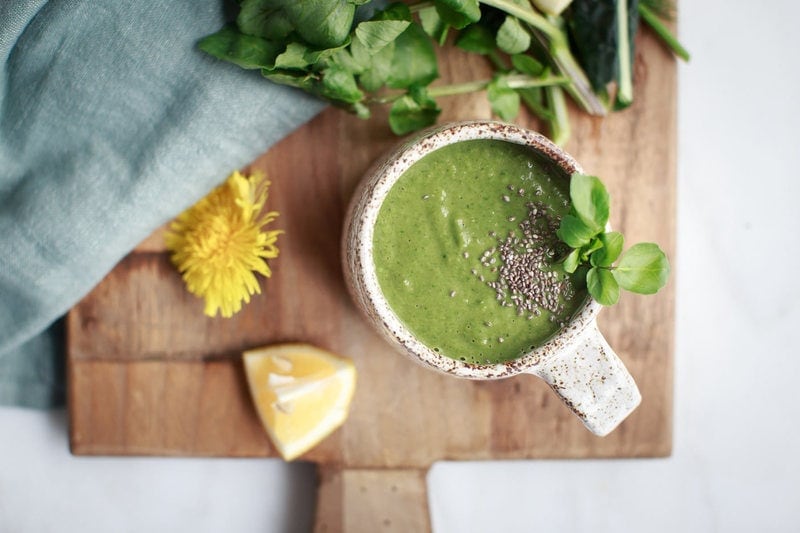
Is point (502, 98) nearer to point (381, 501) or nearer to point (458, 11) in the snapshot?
point (458, 11)

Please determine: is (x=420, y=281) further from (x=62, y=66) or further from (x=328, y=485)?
(x=62, y=66)

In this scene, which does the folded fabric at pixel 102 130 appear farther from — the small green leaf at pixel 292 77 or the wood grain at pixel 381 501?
the wood grain at pixel 381 501

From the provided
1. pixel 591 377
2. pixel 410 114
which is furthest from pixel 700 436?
pixel 410 114

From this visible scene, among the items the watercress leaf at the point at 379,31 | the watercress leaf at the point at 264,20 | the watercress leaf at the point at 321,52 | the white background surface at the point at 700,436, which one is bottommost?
the white background surface at the point at 700,436

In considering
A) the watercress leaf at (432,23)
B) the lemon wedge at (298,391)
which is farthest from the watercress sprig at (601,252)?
the lemon wedge at (298,391)

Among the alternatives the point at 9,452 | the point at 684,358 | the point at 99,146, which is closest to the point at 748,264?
the point at 684,358

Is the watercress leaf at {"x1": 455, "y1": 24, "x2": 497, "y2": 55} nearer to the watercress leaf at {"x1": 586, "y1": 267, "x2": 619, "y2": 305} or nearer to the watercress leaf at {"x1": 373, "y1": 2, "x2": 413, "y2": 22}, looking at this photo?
the watercress leaf at {"x1": 373, "y1": 2, "x2": 413, "y2": 22}
